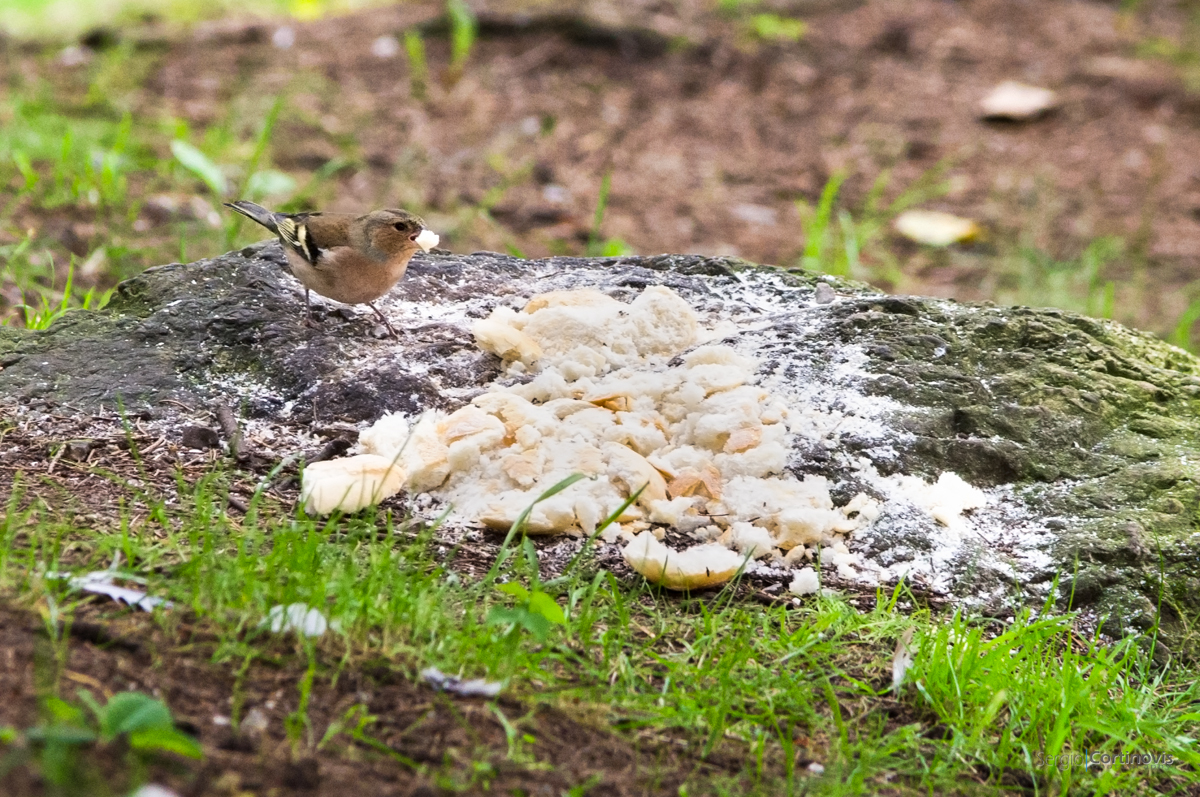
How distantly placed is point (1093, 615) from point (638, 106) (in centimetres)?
606

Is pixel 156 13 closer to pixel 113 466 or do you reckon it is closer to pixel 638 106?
pixel 638 106

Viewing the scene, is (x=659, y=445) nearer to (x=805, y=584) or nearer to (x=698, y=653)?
(x=805, y=584)

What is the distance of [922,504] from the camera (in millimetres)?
3229

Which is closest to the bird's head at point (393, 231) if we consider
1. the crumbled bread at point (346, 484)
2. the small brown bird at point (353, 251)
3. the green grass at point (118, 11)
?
the small brown bird at point (353, 251)

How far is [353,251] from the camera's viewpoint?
3.62 m

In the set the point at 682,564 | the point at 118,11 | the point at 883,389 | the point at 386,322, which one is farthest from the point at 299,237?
the point at 118,11

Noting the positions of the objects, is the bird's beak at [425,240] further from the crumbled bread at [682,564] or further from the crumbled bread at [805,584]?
the crumbled bread at [805,584]

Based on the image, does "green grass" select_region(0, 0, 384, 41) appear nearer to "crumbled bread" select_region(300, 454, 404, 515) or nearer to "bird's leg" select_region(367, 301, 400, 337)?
"bird's leg" select_region(367, 301, 400, 337)

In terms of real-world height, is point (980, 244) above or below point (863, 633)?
below

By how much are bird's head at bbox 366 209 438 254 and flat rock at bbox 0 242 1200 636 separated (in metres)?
0.28

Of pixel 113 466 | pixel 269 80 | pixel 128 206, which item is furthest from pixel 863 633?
pixel 269 80

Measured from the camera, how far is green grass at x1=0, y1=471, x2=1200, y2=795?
233 centimetres

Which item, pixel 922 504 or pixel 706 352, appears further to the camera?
pixel 706 352

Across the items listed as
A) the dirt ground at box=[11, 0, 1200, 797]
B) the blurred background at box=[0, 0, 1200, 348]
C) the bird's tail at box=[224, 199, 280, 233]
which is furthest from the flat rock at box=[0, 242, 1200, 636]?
the dirt ground at box=[11, 0, 1200, 797]
